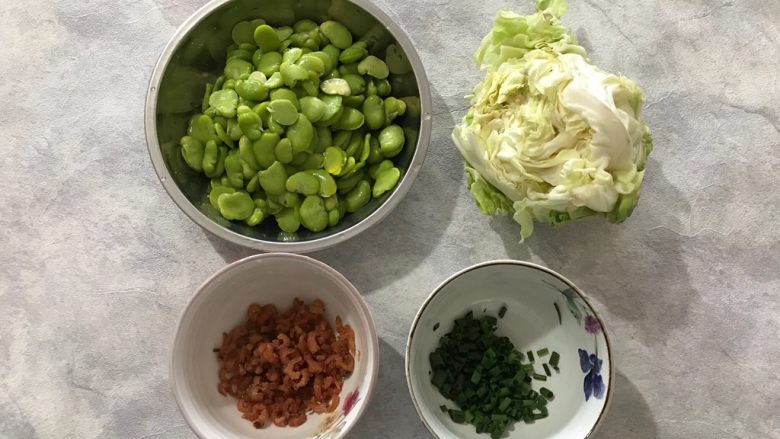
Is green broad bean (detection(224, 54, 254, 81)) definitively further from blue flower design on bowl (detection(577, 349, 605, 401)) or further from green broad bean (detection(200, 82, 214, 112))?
blue flower design on bowl (detection(577, 349, 605, 401))

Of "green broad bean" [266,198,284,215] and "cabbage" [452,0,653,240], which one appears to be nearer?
"cabbage" [452,0,653,240]

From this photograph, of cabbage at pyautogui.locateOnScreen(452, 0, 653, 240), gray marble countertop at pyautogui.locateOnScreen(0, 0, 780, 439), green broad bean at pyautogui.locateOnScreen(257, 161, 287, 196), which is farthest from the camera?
gray marble countertop at pyautogui.locateOnScreen(0, 0, 780, 439)

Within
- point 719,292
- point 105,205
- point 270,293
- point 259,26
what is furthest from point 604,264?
point 105,205

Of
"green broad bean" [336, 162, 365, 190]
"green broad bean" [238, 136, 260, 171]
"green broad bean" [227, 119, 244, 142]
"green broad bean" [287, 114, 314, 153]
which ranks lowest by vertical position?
"green broad bean" [336, 162, 365, 190]

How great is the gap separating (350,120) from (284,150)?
5.5 inches

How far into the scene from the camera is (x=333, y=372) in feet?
4.21

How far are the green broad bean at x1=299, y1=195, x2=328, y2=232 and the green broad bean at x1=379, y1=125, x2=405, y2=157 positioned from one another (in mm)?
161

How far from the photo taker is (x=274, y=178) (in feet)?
4.18

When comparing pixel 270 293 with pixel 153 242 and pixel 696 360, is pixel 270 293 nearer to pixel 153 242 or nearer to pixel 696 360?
pixel 153 242

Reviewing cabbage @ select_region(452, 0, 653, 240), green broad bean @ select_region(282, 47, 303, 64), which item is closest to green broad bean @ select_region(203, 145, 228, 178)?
green broad bean @ select_region(282, 47, 303, 64)

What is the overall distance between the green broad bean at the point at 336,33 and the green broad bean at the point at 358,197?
273 millimetres

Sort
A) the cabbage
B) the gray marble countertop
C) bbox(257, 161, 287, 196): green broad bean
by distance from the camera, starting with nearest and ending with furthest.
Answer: the cabbage
bbox(257, 161, 287, 196): green broad bean
the gray marble countertop

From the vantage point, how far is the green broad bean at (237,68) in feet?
4.27

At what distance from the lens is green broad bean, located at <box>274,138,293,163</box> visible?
125 cm
